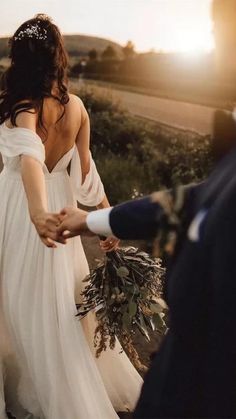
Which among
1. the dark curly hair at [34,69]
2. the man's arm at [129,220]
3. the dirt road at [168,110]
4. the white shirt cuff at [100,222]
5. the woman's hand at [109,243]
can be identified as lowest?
the dirt road at [168,110]

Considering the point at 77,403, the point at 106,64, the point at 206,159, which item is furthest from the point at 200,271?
the point at 106,64

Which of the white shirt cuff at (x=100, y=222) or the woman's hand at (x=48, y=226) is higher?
the white shirt cuff at (x=100, y=222)

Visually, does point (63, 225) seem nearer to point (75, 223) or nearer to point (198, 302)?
point (75, 223)

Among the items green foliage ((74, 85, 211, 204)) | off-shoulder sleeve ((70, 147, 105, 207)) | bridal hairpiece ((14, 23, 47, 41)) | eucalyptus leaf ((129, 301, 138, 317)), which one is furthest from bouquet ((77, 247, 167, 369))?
green foliage ((74, 85, 211, 204))

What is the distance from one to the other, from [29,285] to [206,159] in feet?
14.5

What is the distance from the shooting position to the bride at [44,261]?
3094 mm

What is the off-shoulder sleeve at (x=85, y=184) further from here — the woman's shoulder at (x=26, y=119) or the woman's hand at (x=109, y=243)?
the woman's shoulder at (x=26, y=119)

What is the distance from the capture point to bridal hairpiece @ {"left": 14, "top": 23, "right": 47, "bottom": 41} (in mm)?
3051

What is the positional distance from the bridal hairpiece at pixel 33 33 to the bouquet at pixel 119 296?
1.12 metres

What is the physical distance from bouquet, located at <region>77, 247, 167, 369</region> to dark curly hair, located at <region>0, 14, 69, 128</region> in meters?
0.82

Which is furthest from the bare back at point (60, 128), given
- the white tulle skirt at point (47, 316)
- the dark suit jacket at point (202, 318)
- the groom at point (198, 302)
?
the dark suit jacket at point (202, 318)

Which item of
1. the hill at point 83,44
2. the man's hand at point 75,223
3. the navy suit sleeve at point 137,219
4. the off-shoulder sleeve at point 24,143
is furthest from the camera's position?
the hill at point 83,44

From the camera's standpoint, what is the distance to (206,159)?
734 centimetres

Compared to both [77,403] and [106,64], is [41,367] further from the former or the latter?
[106,64]
